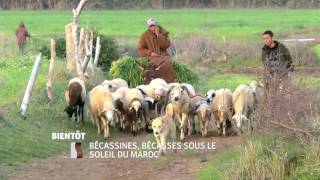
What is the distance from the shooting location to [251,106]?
630 inches

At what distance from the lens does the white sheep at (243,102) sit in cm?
1566

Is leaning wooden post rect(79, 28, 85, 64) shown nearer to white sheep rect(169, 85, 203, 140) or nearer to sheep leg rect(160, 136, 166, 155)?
white sheep rect(169, 85, 203, 140)

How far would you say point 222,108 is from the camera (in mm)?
15883

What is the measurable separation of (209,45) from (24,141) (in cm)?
2297

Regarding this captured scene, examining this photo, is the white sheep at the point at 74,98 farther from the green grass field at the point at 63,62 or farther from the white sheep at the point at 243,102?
the white sheep at the point at 243,102

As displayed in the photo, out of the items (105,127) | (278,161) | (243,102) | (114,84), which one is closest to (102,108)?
(105,127)

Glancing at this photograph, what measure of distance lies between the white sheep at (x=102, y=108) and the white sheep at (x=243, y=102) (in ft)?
7.52

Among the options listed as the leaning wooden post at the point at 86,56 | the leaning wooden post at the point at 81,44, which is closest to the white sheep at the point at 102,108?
the leaning wooden post at the point at 86,56

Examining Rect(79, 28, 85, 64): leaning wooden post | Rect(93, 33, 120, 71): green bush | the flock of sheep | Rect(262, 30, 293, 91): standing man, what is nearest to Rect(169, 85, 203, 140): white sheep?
the flock of sheep

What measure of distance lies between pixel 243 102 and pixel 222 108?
1.34 ft

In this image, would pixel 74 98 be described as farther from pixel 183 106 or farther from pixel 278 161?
pixel 278 161

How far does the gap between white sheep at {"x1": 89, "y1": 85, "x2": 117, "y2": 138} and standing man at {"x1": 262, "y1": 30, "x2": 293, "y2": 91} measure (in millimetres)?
3040

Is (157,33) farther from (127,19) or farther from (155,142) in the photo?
(127,19)

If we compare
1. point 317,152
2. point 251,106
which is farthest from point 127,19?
point 317,152
